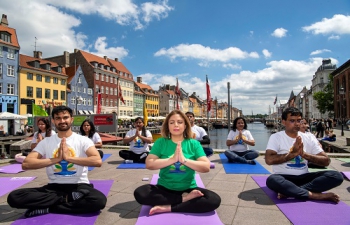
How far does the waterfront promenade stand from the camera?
3.53 metres

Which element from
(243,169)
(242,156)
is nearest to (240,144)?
(242,156)

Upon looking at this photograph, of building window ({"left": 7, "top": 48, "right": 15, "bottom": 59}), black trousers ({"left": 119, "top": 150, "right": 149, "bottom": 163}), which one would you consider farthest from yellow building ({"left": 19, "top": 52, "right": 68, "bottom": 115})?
black trousers ({"left": 119, "top": 150, "right": 149, "bottom": 163})

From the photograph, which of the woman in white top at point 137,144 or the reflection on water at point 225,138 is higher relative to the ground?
the woman in white top at point 137,144

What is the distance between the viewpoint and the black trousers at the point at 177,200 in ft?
11.4

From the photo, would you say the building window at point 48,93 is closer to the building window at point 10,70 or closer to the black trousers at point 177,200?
the building window at point 10,70

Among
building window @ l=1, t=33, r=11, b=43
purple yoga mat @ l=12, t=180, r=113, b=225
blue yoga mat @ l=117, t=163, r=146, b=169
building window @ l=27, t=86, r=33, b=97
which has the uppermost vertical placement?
building window @ l=1, t=33, r=11, b=43

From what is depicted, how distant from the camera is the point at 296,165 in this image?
4.30 m

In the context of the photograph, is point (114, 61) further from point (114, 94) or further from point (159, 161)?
point (159, 161)

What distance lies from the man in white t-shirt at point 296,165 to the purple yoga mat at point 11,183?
16.9 ft

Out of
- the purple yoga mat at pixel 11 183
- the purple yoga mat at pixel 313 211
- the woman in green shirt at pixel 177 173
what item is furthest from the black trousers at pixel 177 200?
the purple yoga mat at pixel 11 183

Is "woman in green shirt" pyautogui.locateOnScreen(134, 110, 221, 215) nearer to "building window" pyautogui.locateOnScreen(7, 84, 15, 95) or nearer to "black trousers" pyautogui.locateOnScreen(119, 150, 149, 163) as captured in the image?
"black trousers" pyautogui.locateOnScreen(119, 150, 149, 163)

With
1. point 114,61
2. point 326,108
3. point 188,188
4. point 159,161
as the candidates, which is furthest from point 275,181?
point 326,108

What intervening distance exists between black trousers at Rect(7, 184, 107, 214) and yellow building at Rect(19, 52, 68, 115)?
35.1 metres

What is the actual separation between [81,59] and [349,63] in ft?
184
